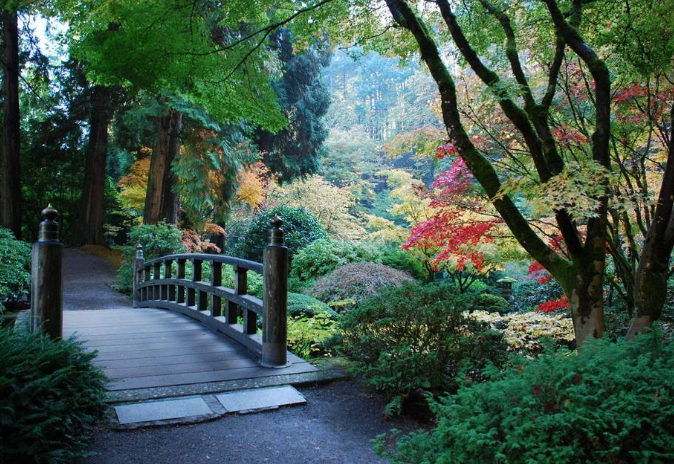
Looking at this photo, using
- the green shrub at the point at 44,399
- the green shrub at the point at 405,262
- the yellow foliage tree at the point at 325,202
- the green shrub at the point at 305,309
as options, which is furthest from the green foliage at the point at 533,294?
the green shrub at the point at 44,399

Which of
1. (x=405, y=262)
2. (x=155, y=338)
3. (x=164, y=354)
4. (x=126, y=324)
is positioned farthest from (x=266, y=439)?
(x=405, y=262)

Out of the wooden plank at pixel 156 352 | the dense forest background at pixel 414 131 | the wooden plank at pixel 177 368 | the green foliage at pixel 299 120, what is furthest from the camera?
the green foliage at pixel 299 120

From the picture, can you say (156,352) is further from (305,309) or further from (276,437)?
(305,309)

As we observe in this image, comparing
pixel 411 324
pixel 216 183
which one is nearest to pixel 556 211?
pixel 411 324

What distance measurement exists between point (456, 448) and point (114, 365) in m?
3.52

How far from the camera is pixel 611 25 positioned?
14.3 feet

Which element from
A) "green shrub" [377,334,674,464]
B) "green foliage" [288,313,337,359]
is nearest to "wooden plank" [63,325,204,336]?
"green foliage" [288,313,337,359]

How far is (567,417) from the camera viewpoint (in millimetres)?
1673

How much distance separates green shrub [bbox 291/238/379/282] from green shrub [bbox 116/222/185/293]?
3023 millimetres

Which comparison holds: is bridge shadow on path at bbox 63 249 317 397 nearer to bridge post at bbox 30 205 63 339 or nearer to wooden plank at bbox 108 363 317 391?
wooden plank at bbox 108 363 317 391

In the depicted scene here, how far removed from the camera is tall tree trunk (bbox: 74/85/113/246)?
16.6m

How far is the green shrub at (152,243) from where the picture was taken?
1241 centimetres

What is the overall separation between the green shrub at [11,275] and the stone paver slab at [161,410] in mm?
4430

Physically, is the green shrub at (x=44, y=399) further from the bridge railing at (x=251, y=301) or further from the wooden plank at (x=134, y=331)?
the wooden plank at (x=134, y=331)
